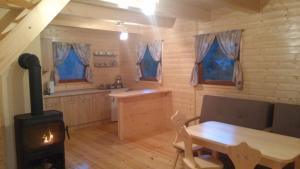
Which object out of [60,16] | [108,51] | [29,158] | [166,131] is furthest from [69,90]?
[29,158]

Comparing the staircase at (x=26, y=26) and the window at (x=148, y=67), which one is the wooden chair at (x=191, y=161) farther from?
the window at (x=148, y=67)

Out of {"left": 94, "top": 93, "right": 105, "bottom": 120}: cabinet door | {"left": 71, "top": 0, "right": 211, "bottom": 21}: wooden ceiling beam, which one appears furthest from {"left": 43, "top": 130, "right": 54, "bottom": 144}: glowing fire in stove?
{"left": 94, "top": 93, "right": 105, "bottom": 120}: cabinet door

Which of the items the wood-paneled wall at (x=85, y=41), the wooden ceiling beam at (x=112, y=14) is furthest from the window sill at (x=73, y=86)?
the wooden ceiling beam at (x=112, y=14)

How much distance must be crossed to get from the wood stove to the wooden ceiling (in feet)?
4.09

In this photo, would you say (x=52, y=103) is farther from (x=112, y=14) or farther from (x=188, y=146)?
(x=188, y=146)

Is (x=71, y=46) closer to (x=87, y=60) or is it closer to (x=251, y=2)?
(x=87, y=60)

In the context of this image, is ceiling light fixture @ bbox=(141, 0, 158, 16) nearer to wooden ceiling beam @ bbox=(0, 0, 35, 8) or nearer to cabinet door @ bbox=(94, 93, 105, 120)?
wooden ceiling beam @ bbox=(0, 0, 35, 8)

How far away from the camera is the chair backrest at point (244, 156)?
183 centimetres

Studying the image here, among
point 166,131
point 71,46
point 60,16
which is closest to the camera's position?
point 60,16

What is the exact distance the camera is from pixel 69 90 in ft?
18.2

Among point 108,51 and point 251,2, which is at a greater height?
point 251,2

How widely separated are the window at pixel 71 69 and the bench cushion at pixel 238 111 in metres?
3.30

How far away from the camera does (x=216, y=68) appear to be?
4.34 m

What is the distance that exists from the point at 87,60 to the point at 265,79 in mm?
4086
